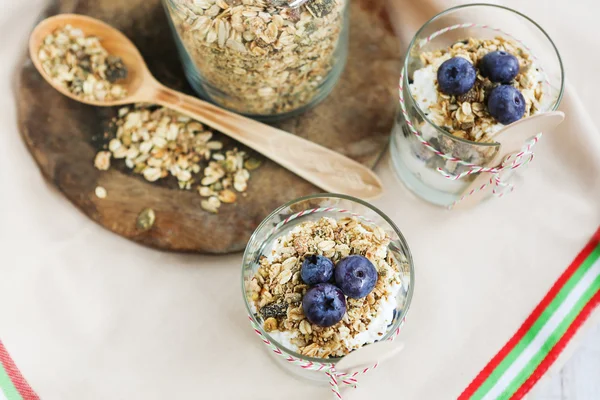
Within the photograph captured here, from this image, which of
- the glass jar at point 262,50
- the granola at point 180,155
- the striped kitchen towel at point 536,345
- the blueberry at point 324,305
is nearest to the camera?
the blueberry at point 324,305

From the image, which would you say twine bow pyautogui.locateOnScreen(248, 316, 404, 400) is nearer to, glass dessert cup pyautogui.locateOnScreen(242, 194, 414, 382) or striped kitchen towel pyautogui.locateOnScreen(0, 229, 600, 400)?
glass dessert cup pyautogui.locateOnScreen(242, 194, 414, 382)

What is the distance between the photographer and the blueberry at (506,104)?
3.31 feet

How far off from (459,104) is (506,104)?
0.26 feet

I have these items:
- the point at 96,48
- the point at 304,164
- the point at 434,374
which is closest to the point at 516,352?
the point at 434,374

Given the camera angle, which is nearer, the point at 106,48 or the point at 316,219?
the point at 316,219

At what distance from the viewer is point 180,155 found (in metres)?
1.25

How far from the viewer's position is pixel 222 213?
47.9 inches

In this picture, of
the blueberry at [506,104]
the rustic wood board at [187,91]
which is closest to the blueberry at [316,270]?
the rustic wood board at [187,91]

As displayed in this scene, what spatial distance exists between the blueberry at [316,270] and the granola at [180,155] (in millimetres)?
312

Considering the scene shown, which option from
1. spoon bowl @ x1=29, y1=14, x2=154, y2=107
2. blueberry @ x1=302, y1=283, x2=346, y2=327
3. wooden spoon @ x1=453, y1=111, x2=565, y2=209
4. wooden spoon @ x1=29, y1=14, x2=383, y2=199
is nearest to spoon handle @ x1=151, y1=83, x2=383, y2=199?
wooden spoon @ x1=29, y1=14, x2=383, y2=199

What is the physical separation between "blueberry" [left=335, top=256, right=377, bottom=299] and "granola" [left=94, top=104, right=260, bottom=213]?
348mm

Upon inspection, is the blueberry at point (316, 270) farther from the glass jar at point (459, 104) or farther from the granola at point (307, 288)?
the glass jar at point (459, 104)

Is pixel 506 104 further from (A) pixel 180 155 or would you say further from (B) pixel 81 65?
(B) pixel 81 65

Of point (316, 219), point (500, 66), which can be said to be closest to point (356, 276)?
point (316, 219)
